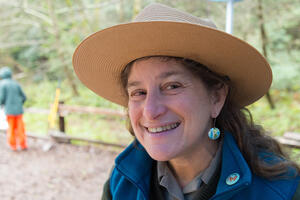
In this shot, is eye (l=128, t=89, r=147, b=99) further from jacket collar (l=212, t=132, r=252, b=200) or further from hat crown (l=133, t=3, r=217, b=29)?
jacket collar (l=212, t=132, r=252, b=200)

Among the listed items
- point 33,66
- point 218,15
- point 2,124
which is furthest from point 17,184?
point 33,66

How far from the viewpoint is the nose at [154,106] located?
4.66 feet

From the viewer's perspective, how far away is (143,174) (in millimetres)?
1690

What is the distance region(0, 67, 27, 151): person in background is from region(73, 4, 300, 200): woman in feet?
20.0

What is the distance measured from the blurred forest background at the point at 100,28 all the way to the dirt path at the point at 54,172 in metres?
2.15

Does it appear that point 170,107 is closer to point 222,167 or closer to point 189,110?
point 189,110

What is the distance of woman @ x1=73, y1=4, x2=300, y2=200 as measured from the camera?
1.38 m

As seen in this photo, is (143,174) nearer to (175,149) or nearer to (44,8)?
(175,149)

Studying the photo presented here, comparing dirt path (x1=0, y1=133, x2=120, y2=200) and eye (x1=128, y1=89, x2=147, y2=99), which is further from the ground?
eye (x1=128, y1=89, x2=147, y2=99)

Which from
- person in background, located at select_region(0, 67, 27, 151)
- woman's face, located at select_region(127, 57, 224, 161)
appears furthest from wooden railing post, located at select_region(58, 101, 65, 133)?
woman's face, located at select_region(127, 57, 224, 161)

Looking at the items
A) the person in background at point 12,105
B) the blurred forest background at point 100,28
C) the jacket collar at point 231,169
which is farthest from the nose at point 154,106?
the blurred forest background at point 100,28

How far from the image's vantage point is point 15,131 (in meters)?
7.34

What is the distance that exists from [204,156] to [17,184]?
5.15 meters

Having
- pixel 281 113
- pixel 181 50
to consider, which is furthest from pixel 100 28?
pixel 181 50
